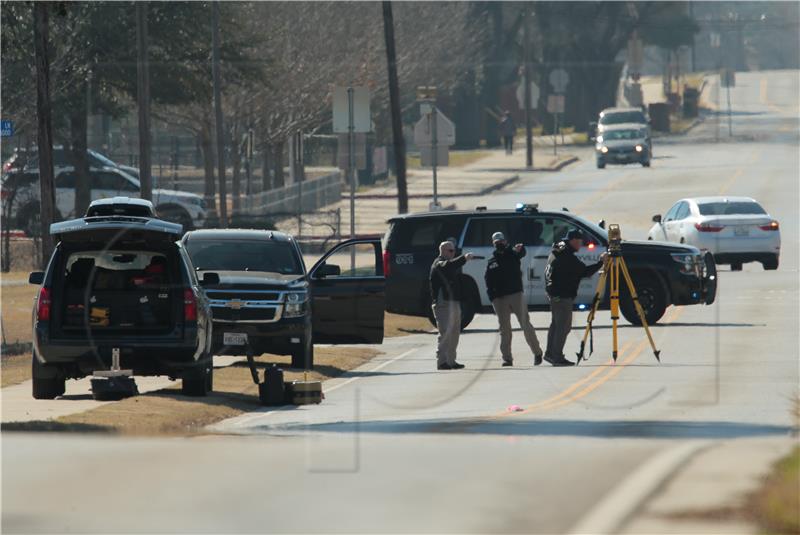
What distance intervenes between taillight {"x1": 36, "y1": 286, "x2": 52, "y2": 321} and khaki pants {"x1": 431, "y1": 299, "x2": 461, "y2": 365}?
22.1 feet

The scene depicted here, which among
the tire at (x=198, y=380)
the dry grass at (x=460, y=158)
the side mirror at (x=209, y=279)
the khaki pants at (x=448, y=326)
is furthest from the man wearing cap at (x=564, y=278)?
the dry grass at (x=460, y=158)

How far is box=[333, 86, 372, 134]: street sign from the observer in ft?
117

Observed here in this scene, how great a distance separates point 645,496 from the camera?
38.4ft

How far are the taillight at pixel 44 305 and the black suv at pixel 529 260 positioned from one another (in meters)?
10.9

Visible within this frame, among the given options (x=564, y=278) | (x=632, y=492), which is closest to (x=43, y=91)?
(x=564, y=278)

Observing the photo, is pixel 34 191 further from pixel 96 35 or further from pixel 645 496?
pixel 645 496

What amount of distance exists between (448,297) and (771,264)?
15.8 m

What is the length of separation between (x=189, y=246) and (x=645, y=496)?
13.5 meters

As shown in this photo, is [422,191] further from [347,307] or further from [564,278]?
[347,307]

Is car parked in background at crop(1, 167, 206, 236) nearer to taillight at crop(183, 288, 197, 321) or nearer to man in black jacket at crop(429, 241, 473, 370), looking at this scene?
man in black jacket at crop(429, 241, 473, 370)

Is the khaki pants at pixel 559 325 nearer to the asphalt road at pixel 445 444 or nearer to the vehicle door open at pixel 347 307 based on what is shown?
the asphalt road at pixel 445 444

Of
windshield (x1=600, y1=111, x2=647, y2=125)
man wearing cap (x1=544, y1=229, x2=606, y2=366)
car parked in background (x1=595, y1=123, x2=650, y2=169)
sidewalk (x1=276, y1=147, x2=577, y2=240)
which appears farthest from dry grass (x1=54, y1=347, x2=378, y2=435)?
windshield (x1=600, y1=111, x2=647, y2=125)

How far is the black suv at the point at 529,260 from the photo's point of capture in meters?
29.4

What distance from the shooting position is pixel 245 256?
79.6 feet
